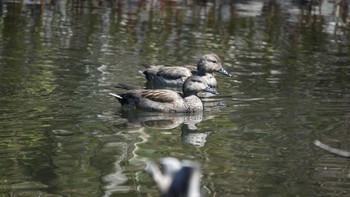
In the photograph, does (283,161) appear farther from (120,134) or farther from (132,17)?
(132,17)

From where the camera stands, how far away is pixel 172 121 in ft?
39.1

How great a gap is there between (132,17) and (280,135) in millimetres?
14710

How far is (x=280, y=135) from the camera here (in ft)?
35.1

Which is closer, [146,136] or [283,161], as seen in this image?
[283,161]

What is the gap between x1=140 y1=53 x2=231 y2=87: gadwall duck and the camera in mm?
15000

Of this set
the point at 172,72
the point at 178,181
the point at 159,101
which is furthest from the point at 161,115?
the point at 178,181

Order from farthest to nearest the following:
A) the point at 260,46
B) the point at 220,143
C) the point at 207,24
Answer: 1. the point at 207,24
2. the point at 260,46
3. the point at 220,143

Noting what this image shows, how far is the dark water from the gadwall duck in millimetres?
262

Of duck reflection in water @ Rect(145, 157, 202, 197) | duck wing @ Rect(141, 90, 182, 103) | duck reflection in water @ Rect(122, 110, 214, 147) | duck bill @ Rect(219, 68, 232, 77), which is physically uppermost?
duck reflection in water @ Rect(145, 157, 202, 197)

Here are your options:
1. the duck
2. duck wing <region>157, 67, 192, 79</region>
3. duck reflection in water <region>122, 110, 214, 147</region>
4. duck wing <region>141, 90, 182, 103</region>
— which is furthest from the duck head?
duck reflection in water <region>122, 110, 214, 147</region>

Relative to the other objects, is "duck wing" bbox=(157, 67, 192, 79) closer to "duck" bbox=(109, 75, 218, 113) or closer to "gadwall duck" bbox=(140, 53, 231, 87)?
"gadwall duck" bbox=(140, 53, 231, 87)

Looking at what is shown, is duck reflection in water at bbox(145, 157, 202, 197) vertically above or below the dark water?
above

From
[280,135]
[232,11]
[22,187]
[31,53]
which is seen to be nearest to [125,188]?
[22,187]

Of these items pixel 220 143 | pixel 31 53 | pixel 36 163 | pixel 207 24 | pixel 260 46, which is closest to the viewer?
pixel 36 163
